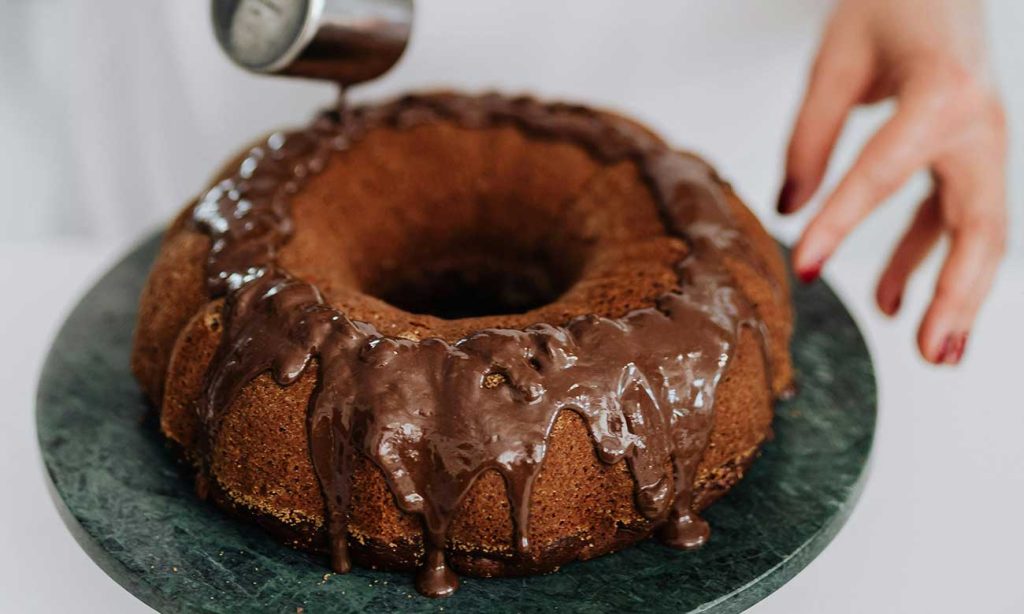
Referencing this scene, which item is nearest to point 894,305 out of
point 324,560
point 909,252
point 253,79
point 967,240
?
Answer: point 909,252

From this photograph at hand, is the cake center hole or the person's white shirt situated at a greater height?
the person's white shirt

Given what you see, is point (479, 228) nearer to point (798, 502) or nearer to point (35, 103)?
point (798, 502)

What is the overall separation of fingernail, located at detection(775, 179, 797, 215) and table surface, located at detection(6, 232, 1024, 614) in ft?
1.33

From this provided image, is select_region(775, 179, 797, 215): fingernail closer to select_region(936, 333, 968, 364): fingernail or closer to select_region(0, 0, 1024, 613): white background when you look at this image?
select_region(936, 333, 968, 364): fingernail

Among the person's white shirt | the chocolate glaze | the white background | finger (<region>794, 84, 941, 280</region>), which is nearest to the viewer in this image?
the chocolate glaze

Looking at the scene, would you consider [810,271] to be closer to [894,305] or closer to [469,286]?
[894,305]

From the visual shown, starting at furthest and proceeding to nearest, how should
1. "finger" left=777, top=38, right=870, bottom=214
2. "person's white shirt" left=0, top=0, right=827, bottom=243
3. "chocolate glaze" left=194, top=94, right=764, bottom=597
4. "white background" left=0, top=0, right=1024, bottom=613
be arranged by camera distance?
"person's white shirt" left=0, top=0, right=827, bottom=243 → "white background" left=0, top=0, right=1024, bottom=613 → "finger" left=777, top=38, right=870, bottom=214 → "chocolate glaze" left=194, top=94, right=764, bottom=597

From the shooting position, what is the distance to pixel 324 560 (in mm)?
1245

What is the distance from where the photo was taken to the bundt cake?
118cm

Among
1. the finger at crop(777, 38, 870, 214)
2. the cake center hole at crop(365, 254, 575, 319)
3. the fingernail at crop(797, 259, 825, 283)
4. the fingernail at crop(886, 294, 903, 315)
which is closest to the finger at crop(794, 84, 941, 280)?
the fingernail at crop(797, 259, 825, 283)

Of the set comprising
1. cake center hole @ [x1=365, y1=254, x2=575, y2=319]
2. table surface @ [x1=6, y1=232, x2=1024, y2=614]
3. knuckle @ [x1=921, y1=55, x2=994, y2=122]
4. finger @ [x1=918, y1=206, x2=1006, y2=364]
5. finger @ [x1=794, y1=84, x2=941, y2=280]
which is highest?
knuckle @ [x1=921, y1=55, x2=994, y2=122]

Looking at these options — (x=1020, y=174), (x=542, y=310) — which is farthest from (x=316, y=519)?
(x=1020, y=174)

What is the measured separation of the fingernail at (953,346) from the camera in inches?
60.8

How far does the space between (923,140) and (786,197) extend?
9.4 inches
